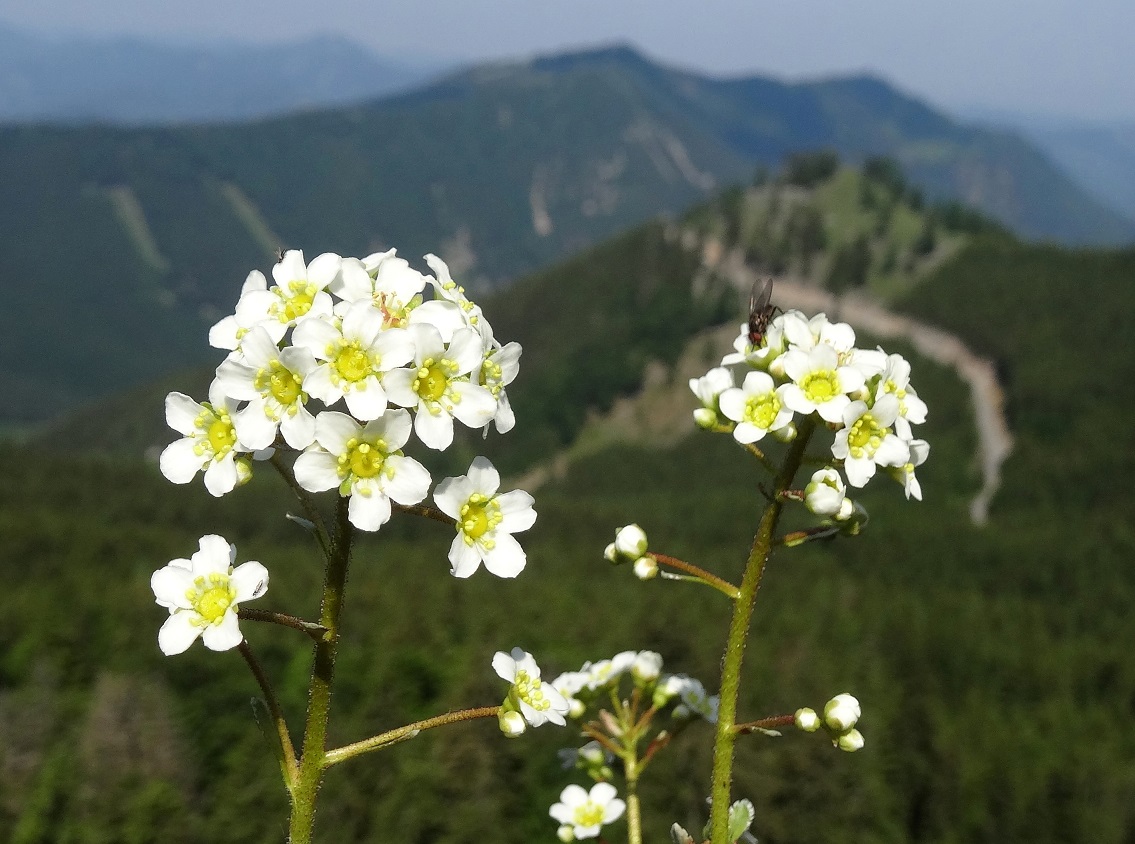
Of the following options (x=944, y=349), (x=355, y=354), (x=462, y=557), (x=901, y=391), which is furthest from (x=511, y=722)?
(x=944, y=349)

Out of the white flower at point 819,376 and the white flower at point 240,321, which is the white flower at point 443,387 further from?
the white flower at point 819,376

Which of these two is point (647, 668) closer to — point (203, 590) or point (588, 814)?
point (588, 814)

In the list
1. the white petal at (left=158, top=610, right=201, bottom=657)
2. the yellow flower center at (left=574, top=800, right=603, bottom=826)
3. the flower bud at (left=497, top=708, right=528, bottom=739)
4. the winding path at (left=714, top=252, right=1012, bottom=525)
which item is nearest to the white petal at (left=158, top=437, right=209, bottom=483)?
the white petal at (left=158, top=610, right=201, bottom=657)

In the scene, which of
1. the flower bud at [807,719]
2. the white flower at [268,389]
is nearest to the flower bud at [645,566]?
the flower bud at [807,719]

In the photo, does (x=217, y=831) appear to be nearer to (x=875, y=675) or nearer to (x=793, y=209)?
(x=875, y=675)

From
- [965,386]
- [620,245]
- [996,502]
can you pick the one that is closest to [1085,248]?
[965,386]

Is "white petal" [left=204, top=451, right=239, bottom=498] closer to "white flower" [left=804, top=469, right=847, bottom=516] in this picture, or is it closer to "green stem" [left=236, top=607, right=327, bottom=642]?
"green stem" [left=236, top=607, right=327, bottom=642]
